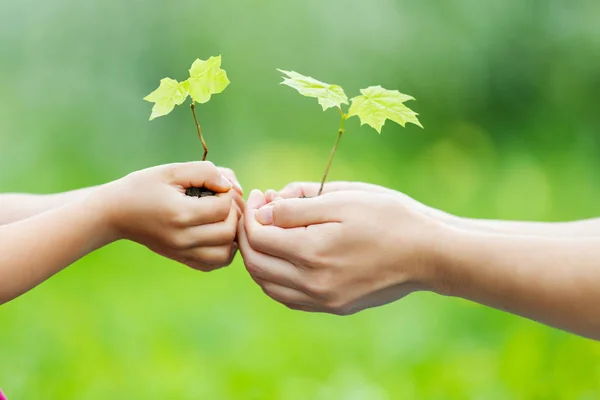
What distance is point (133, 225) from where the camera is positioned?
90 centimetres

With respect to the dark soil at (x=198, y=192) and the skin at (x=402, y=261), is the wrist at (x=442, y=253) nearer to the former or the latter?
the skin at (x=402, y=261)

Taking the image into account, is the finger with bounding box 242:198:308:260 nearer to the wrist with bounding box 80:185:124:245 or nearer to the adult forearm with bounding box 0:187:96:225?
the wrist with bounding box 80:185:124:245

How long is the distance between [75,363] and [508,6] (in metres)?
1.91

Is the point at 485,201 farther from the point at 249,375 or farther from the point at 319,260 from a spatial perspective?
the point at 319,260

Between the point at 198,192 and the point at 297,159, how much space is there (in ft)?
4.54

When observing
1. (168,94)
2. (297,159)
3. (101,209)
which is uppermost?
(168,94)

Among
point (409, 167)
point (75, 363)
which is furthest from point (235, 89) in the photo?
point (75, 363)

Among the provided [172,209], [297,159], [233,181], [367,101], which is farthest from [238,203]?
[297,159]

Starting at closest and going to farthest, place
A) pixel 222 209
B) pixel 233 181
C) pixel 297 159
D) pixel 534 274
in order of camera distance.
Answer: pixel 534 274 → pixel 222 209 → pixel 233 181 → pixel 297 159

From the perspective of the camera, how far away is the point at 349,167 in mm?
2248

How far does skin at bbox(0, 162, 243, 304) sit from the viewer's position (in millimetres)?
835

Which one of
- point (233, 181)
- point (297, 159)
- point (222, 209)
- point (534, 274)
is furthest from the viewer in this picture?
point (297, 159)

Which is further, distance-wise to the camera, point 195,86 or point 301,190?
point 301,190

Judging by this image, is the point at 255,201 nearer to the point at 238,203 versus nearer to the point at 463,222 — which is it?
the point at 238,203
